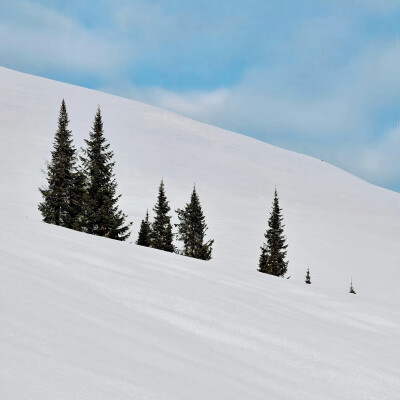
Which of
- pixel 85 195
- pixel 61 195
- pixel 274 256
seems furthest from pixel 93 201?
pixel 274 256

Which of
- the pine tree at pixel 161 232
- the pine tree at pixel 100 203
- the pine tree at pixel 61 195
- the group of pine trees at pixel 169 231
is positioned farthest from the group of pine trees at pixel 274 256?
the pine tree at pixel 61 195

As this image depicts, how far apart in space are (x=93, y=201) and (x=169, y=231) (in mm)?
9799

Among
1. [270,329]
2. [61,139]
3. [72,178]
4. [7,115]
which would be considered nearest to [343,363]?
[270,329]

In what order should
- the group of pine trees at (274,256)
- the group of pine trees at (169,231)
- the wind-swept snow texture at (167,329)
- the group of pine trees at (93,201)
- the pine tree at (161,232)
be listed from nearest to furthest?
the wind-swept snow texture at (167,329) → the group of pine trees at (93,201) → the pine tree at (161,232) → the group of pine trees at (169,231) → the group of pine trees at (274,256)

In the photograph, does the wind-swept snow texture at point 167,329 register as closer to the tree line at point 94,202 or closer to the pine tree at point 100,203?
the pine tree at point 100,203

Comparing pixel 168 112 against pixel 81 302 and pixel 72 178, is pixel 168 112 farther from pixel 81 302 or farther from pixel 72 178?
pixel 81 302

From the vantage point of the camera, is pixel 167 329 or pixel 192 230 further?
pixel 192 230

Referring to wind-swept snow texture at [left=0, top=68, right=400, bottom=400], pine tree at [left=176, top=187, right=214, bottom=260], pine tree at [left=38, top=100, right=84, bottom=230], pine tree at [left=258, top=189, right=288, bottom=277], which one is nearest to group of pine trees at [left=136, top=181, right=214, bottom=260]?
pine tree at [left=176, top=187, right=214, bottom=260]

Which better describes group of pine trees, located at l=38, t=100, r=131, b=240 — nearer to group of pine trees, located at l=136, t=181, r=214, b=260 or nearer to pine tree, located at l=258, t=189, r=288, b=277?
group of pine trees, located at l=136, t=181, r=214, b=260

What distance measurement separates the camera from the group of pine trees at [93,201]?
29375 millimetres

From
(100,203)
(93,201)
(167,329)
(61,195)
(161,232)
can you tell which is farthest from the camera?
(161,232)

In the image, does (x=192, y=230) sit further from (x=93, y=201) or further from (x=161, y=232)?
(x=93, y=201)

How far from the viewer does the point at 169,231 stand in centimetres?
3794

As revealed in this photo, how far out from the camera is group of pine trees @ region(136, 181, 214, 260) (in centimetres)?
3772
